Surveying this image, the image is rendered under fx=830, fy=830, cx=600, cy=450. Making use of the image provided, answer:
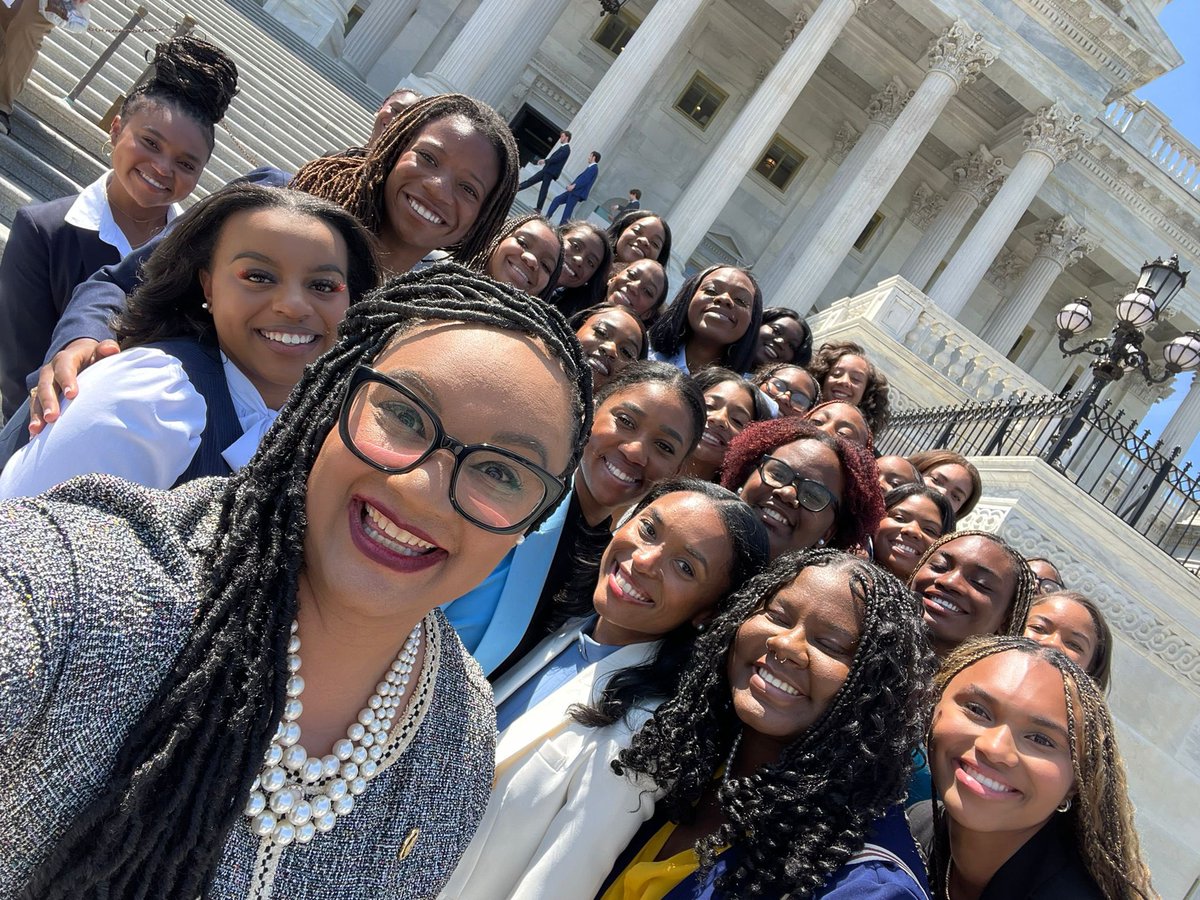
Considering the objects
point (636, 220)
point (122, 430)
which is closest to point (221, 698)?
point (122, 430)

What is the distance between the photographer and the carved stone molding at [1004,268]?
94.7ft

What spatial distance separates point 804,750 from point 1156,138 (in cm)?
3104

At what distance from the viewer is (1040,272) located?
27016 millimetres

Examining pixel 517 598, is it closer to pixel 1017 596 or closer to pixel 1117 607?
pixel 1017 596

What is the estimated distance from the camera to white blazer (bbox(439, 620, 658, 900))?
7.14 ft

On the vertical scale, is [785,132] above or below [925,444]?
above

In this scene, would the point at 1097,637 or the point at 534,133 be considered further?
the point at 534,133

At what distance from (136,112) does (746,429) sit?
295cm

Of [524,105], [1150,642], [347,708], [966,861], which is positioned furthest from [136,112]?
[524,105]

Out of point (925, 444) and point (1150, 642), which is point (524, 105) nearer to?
point (925, 444)

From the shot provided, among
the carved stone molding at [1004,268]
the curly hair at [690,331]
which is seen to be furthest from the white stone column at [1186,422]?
the curly hair at [690,331]

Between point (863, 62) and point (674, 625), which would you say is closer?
point (674, 625)

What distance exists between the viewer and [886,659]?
2346 mm

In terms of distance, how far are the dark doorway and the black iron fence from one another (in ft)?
57.1
